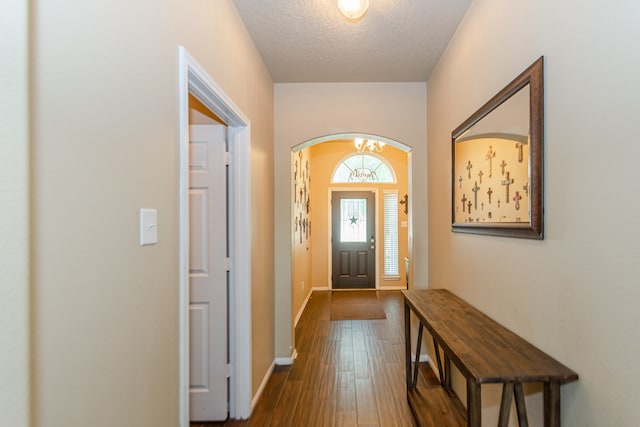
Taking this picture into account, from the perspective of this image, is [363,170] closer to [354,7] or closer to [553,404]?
[354,7]

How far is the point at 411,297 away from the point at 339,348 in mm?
1489

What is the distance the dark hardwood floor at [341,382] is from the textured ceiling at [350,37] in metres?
2.69

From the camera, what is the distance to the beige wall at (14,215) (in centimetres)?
61

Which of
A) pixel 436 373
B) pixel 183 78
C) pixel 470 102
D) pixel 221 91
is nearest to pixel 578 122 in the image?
pixel 470 102

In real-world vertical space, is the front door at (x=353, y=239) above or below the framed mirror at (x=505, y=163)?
below

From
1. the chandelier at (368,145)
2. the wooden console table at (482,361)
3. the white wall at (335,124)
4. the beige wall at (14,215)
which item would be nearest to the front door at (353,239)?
the chandelier at (368,145)

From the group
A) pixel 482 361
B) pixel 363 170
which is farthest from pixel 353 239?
pixel 482 361

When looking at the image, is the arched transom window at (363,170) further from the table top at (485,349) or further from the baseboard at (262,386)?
the table top at (485,349)

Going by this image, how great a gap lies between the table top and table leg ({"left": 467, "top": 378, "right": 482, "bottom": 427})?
4 cm

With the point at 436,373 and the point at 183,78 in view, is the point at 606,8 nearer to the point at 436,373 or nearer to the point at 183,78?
the point at 183,78

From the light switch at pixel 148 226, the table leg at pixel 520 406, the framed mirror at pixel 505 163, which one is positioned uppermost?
the framed mirror at pixel 505 163

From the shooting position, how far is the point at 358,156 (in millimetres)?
6348

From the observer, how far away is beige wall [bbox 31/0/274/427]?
0.72m

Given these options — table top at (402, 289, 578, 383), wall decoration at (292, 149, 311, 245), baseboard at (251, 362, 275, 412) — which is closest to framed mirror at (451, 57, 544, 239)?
table top at (402, 289, 578, 383)
